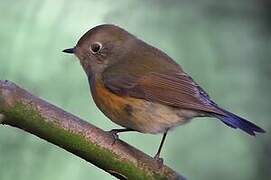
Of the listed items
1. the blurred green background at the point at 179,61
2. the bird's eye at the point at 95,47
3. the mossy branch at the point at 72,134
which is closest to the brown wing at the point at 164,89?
the bird's eye at the point at 95,47

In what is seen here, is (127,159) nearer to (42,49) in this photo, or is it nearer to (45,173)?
(45,173)

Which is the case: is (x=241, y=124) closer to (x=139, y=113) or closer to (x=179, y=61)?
(x=139, y=113)

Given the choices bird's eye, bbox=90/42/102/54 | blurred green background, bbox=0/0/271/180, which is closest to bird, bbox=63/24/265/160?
bird's eye, bbox=90/42/102/54

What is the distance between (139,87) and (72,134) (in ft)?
2.71

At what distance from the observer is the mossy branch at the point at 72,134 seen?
5.04 ft

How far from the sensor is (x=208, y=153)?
380 centimetres

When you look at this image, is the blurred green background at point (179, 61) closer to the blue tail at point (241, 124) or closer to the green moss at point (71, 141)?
the blue tail at point (241, 124)

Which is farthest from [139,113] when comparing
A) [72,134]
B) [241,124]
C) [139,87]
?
[72,134]

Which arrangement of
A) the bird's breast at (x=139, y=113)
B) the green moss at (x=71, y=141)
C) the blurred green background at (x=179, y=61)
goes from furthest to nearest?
the blurred green background at (x=179, y=61) < the bird's breast at (x=139, y=113) < the green moss at (x=71, y=141)

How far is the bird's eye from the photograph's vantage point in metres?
2.49

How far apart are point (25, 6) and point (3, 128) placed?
25.1 inches

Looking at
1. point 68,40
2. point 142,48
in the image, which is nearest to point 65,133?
point 142,48

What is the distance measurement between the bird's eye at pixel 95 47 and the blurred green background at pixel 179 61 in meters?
0.99

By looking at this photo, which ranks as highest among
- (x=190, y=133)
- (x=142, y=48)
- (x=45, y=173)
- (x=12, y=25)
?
(x=142, y=48)
